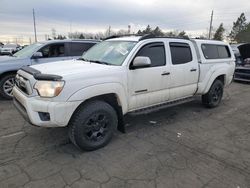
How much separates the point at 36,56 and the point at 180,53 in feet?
14.6

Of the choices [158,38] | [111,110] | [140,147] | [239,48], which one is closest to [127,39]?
[158,38]

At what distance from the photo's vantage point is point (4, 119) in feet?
16.3

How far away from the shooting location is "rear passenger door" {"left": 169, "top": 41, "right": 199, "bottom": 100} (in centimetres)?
467

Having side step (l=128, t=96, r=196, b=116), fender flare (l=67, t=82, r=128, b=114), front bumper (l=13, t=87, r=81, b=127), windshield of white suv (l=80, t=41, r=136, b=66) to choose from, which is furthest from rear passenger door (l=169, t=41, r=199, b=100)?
front bumper (l=13, t=87, r=81, b=127)

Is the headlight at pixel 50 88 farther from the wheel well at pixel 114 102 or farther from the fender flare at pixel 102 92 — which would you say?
the wheel well at pixel 114 102

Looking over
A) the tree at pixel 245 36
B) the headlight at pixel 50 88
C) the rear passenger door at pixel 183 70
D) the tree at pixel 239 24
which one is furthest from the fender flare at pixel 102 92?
the tree at pixel 239 24

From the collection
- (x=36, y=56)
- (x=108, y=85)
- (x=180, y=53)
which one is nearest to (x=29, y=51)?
(x=36, y=56)

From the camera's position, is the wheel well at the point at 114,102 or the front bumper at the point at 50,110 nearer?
the front bumper at the point at 50,110

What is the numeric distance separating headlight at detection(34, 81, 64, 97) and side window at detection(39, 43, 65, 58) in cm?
431

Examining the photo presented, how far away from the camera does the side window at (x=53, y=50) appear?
7061 millimetres

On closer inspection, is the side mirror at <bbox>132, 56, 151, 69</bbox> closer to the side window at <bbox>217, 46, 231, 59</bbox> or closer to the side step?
the side step

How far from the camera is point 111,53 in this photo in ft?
13.9

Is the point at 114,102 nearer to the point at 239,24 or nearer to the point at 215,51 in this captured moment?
the point at 215,51

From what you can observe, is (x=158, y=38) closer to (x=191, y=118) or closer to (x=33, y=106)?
(x=191, y=118)
